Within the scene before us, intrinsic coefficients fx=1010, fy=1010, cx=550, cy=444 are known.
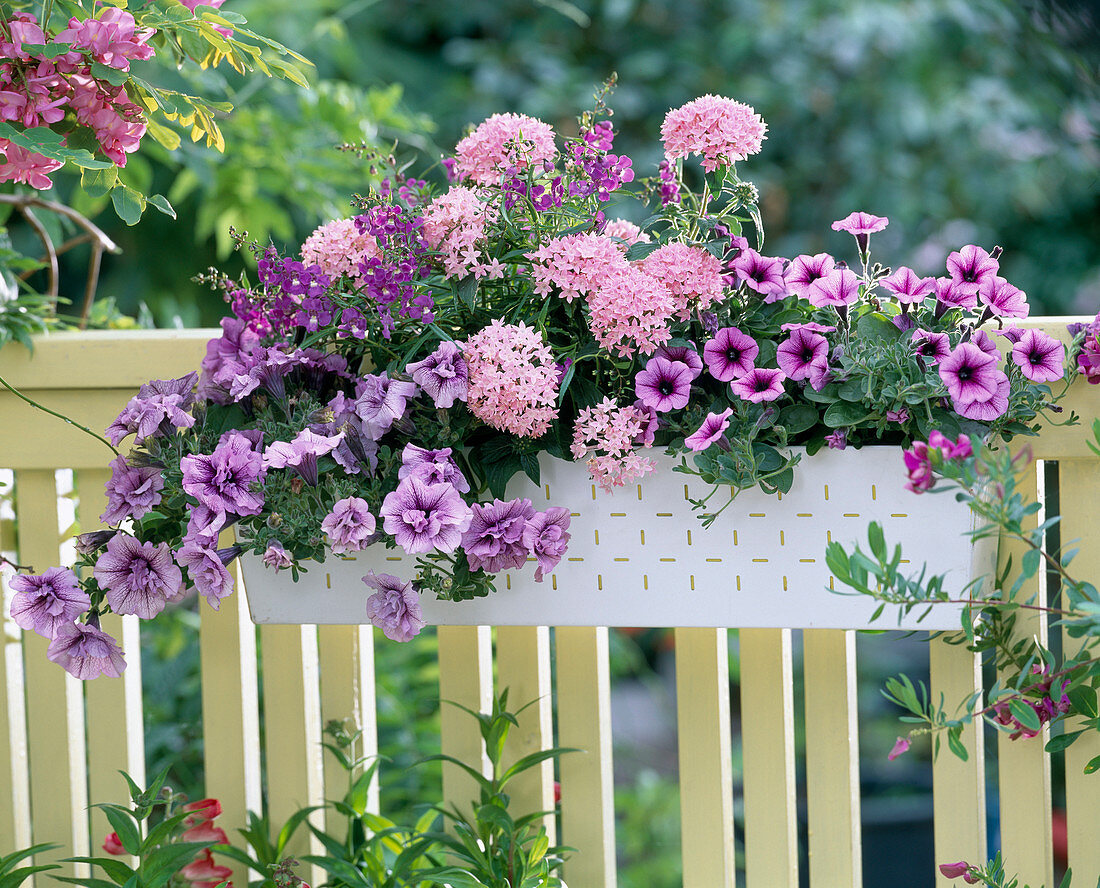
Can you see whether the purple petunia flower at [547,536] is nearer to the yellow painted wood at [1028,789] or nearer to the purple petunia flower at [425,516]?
A: the purple petunia flower at [425,516]

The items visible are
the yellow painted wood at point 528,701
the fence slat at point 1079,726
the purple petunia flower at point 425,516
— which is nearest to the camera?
the purple petunia flower at point 425,516

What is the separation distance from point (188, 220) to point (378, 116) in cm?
128

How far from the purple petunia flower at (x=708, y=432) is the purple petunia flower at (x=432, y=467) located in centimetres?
17

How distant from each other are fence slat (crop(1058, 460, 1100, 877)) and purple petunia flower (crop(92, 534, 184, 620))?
2.51 ft

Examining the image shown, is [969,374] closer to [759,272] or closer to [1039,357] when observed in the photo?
[1039,357]

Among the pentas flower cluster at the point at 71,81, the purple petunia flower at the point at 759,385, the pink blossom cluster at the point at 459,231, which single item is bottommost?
the purple petunia flower at the point at 759,385

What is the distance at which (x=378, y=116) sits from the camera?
5.17ft

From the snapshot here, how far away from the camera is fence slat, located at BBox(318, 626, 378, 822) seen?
40.8 inches

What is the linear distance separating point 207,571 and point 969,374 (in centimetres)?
60

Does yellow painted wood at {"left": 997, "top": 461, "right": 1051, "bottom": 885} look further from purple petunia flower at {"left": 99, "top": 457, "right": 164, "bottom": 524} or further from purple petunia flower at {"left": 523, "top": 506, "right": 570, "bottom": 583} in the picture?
purple petunia flower at {"left": 99, "top": 457, "right": 164, "bottom": 524}

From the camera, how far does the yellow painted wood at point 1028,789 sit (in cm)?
90

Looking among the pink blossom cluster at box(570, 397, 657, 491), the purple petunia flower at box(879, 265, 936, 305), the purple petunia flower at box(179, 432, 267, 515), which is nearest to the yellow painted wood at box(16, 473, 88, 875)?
the purple petunia flower at box(179, 432, 267, 515)

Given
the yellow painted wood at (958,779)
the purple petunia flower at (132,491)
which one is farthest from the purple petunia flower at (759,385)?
the purple petunia flower at (132,491)

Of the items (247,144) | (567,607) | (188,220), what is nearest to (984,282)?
(567,607)
